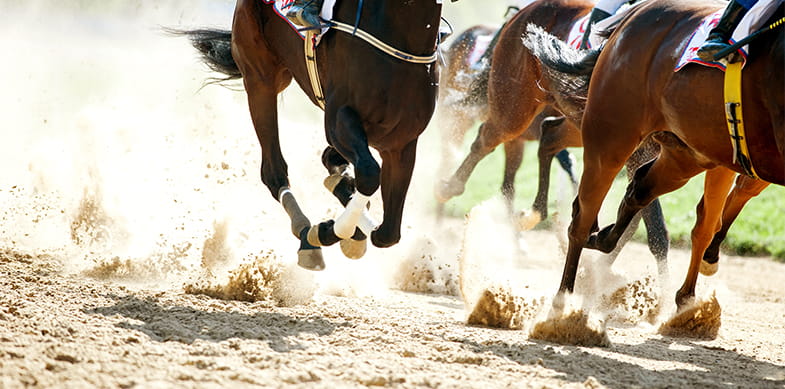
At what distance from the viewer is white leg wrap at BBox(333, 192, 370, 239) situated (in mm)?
4562

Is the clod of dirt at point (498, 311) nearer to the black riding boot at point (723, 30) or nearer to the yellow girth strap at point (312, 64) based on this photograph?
the yellow girth strap at point (312, 64)

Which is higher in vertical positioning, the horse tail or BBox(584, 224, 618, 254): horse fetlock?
the horse tail

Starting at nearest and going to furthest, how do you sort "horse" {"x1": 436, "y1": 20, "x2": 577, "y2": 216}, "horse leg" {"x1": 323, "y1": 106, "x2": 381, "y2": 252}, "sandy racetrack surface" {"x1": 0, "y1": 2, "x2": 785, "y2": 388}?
"sandy racetrack surface" {"x1": 0, "y1": 2, "x2": 785, "y2": 388}, "horse leg" {"x1": 323, "y1": 106, "x2": 381, "y2": 252}, "horse" {"x1": 436, "y1": 20, "x2": 577, "y2": 216}

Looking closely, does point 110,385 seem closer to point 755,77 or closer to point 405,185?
point 405,185

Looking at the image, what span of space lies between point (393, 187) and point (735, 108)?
1.89 m

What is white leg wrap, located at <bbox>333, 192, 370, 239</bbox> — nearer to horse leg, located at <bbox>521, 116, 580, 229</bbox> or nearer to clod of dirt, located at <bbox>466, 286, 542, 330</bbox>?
clod of dirt, located at <bbox>466, 286, 542, 330</bbox>

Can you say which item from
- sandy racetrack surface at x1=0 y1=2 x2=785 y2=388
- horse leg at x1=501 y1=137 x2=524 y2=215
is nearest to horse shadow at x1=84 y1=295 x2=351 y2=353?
sandy racetrack surface at x1=0 y1=2 x2=785 y2=388

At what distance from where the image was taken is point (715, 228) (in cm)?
543

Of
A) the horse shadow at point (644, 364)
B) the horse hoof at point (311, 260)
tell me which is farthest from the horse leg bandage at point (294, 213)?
the horse shadow at point (644, 364)

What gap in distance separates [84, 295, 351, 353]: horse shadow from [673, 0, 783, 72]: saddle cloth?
226 centimetres

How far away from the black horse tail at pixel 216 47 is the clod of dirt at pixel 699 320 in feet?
11.4

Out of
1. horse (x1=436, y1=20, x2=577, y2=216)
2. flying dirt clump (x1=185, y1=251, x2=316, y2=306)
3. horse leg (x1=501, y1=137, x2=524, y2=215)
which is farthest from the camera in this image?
horse (x1=436, y1=20, x2=577, y2=216)

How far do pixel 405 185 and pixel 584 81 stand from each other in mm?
→ 1391

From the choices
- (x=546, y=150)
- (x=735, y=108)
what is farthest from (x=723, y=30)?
(x=546, y=150)
